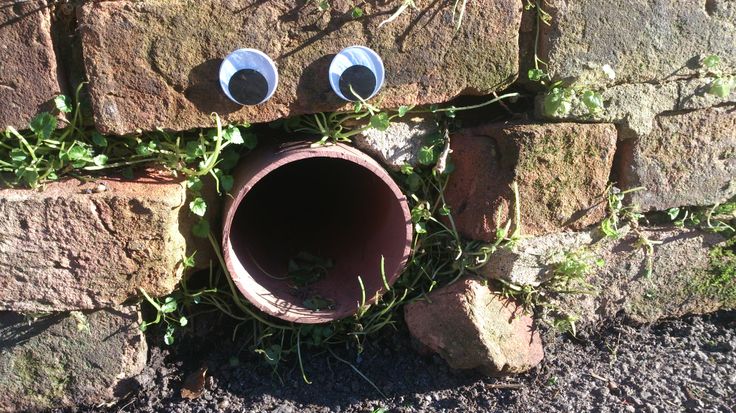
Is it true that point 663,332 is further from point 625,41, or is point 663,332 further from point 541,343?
point 625,41

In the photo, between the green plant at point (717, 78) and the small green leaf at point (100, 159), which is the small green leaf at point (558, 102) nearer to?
the green plant at point (717, 78)

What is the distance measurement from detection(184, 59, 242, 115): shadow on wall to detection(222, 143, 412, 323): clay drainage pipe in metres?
0.20

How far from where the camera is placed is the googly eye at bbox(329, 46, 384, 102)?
6.16 feet

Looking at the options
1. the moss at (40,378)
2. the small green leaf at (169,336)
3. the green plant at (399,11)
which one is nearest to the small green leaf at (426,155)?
the green plant at (399,11)

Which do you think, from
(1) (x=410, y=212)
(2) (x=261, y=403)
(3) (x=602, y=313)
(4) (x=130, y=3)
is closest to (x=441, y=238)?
(1) (x=410, y=212)

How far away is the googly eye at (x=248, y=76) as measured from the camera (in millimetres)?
1811

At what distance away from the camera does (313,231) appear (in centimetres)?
296

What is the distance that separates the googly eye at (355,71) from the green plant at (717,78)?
1048mm

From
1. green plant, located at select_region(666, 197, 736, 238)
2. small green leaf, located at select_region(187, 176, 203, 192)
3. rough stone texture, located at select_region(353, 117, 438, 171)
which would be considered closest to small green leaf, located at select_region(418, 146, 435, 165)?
rough stone texture, located at select_region(353, 117, 438, 171)

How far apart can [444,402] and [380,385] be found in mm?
213

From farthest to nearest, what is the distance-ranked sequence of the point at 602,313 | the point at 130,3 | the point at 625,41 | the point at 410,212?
1. the point at 602,313
2. the point at 410,212
3. the point at 625,41
4. the point at 130,3

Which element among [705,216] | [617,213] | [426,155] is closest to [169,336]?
[426,155]

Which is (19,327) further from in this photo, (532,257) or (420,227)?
(532,257)

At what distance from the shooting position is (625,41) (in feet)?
6.81
